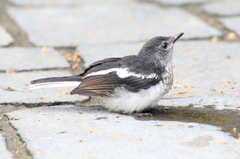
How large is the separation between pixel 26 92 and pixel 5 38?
1.70 meters

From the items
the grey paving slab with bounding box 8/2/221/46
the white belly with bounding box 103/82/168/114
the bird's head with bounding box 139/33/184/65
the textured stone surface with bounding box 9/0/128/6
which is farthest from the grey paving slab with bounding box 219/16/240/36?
the white belly with bounding box 103/82/168/114

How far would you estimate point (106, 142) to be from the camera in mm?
3197

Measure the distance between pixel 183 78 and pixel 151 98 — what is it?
2.99ft

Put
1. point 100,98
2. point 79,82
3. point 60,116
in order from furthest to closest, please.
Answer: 1. point 100,98
2. point 79,82
3. point 60,116

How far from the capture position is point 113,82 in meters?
4.09

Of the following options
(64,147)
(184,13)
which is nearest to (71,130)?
(64,147)

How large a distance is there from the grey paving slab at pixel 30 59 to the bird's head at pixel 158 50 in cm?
Answer: 110

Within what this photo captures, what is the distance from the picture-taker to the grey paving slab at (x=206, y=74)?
418 centimetres

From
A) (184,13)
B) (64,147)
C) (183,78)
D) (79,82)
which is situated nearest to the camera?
(64,147)

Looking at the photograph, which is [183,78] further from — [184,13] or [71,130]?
[184,13]

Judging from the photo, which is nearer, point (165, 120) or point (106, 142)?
point (106, 142)

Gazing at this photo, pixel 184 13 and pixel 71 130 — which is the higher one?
pixel 184 13

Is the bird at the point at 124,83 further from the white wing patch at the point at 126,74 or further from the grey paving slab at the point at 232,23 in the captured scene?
the grey paving slab at the point at 232,23

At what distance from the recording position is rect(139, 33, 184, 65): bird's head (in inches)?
172
